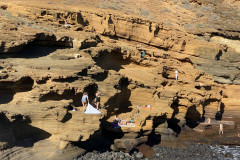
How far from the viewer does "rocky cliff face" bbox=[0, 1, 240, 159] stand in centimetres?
1159

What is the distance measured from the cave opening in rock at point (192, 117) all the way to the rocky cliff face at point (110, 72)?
77 millimetres

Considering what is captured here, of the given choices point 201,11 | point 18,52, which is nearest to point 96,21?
point 18,52

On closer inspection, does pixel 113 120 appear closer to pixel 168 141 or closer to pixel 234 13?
pixel 168 141

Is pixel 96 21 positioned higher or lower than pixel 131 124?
higher

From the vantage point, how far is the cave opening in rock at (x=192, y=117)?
19.7m

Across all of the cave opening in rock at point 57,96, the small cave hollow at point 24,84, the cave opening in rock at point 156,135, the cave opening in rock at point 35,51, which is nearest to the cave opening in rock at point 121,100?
the cave opening in rock at point 156,135

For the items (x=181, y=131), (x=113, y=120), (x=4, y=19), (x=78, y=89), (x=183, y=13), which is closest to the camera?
(x=78, y=89)

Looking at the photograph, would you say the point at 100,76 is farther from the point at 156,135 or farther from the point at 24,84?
the point at 156,135

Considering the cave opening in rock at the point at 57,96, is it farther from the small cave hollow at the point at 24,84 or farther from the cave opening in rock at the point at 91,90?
the cave opening in rock at the point at 91,90

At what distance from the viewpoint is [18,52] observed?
1309cm

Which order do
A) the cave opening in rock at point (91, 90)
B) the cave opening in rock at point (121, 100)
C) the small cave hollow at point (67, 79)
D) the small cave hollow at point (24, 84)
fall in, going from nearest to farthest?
the small cave hollow at point (24, 84) < the small cave hollow at point (67, 79) < the cave opening in rock at point (91, 90) < the cave opening in rock at point (121, 100)

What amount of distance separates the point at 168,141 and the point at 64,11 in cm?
1104

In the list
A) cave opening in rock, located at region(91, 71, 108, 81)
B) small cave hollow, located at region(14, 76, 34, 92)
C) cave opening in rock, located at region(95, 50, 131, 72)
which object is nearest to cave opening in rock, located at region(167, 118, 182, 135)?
cave opening in rock, located at region(95, 50, 131, 72)

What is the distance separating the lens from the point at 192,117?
20.4 meters
